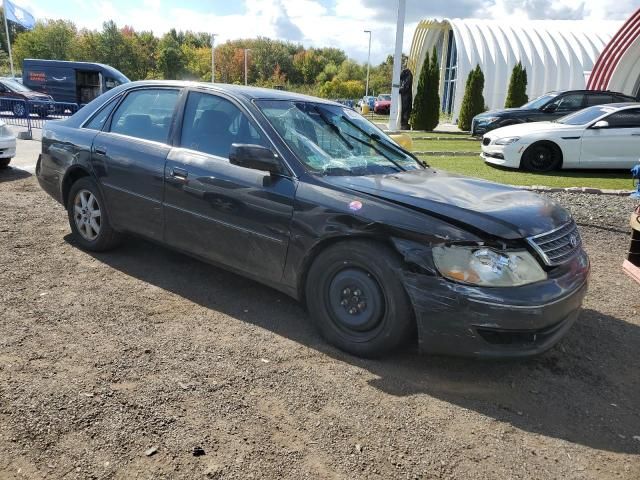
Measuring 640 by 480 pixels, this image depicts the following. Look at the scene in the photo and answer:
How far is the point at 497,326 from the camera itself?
294 centimetres

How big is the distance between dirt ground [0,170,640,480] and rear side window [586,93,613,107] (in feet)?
42.8

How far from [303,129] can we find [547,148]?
8.61 metres

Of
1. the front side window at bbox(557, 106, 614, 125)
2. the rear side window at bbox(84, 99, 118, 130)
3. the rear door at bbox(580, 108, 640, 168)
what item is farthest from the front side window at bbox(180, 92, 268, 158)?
the front side window at bbox(557, 106, 614, 125)

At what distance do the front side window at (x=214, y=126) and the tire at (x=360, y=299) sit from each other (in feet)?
3.51

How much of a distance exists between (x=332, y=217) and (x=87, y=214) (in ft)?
9.06

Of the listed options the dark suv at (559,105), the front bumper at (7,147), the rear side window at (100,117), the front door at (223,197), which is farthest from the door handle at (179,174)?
the dark suv at (559,105)

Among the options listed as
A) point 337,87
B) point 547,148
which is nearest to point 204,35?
point 337,87

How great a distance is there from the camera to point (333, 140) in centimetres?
407

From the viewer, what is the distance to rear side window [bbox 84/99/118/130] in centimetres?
489

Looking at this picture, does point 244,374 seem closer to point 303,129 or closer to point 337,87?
point 303,129

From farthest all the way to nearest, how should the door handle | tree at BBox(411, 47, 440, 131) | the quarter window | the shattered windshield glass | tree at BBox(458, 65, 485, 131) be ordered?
tree at BBox(458, 65, 485, 131)
tree at BBox(411, 47, 440, 131)
the quarter window
the door handle
the shattered windshield glass

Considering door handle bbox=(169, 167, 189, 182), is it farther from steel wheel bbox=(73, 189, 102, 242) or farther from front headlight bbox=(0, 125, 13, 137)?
front headlight bbox=(0, 125, 13, 137)

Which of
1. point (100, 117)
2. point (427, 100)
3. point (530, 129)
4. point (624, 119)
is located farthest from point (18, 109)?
point (624, 119)

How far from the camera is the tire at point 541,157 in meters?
11.0
